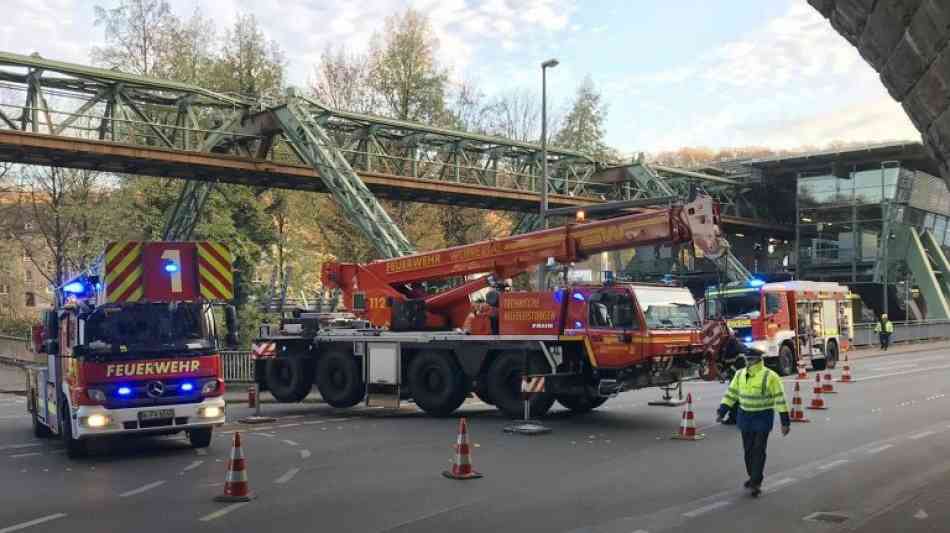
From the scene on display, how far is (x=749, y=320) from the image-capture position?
82.7 feet

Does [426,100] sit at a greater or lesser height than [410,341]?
greater

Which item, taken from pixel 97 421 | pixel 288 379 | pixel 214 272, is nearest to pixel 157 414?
pixel 97 421

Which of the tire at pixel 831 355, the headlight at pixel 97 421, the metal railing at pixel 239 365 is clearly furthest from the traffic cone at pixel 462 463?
the tire at pixel 831 355

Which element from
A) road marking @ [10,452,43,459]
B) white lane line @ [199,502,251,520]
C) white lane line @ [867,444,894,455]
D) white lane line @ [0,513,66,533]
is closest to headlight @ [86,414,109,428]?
road marking @ [10,452,43,459]

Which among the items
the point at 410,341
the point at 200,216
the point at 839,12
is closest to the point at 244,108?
the point at 200,216

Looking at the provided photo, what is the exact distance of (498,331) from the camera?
1655 centimetres

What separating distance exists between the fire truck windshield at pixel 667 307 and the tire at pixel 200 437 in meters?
7.64

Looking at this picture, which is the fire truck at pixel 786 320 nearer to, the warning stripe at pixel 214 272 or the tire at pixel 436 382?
the tire at pixel 436 382

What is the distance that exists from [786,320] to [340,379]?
1447 centimetres

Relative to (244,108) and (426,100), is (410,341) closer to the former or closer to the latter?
(244,108)

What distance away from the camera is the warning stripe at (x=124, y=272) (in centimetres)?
1193

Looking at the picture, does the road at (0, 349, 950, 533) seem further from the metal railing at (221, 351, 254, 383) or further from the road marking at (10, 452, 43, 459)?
the metal railing at (221, 351, 254, 383)

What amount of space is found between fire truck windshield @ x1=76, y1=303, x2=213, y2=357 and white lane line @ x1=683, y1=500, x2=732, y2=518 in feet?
24.5

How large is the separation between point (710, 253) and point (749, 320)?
465 inches
